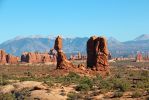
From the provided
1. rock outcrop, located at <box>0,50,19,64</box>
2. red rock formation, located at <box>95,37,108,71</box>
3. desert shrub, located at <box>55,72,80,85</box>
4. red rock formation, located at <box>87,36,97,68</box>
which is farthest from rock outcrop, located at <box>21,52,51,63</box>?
desert shrub, located at <box>55,72,80,85</box>

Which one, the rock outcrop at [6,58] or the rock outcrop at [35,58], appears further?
the rock outcrop at [35,58]

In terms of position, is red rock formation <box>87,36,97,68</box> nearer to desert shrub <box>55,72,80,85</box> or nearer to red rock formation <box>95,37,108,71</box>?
red rock formation <box>95,37,108,71</box>

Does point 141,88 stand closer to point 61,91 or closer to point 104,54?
point 61,91

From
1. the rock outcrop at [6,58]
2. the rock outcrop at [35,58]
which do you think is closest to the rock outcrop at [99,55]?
the rock outcrop at [6,58]

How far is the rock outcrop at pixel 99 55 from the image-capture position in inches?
2307

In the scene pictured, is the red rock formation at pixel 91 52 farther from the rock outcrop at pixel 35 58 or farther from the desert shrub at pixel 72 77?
the rock outcrop at pixel 35 58

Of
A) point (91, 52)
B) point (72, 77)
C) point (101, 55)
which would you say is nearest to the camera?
point (72, 77)

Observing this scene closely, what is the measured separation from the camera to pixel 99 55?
58.6 meters

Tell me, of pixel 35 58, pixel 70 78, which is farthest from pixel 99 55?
pixel 35 58

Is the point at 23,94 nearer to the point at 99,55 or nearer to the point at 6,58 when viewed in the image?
the point at 99,55

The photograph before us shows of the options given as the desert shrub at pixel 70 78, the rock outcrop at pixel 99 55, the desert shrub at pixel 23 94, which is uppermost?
the rock outcrop at pixel 99 55

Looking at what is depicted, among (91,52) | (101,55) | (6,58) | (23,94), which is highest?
(6,58)

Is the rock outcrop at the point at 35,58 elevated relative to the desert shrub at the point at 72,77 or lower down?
elevated

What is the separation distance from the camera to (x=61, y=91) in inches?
1532
